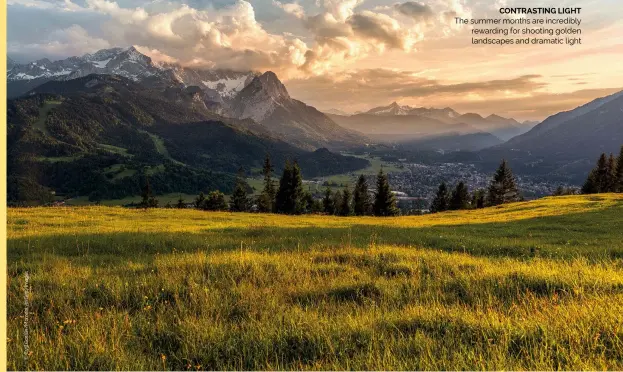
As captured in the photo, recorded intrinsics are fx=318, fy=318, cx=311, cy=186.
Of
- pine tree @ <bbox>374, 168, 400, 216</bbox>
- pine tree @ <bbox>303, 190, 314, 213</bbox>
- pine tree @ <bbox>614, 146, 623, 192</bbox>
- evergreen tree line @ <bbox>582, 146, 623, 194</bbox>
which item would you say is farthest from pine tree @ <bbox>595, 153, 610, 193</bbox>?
pine tree @ <bbox>303, 190, 314, 213</bbox>

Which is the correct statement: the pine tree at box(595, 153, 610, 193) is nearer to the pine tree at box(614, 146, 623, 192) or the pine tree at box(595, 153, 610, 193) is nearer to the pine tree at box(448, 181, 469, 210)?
the pine tree at box(614, 146, 623, 192)

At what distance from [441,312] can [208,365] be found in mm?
3715

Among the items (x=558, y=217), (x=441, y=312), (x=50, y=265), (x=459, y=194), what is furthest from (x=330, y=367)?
(x=459, y=194)

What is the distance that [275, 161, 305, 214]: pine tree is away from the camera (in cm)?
7231

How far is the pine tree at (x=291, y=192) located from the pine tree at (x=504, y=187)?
55536 millimetres

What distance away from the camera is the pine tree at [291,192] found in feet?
237

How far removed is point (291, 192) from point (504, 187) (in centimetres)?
5970

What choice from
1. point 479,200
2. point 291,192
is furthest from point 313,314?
point 479,200

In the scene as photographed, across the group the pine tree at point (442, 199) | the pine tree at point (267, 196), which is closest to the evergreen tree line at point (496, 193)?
the pine tree at point (442, 199)

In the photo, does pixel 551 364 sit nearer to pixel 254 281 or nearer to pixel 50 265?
pixel 254 281

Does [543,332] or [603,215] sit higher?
[543,332]

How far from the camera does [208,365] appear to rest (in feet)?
14.1

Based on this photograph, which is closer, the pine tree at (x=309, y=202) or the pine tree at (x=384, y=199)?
the pine tree at (x=384, y=199)

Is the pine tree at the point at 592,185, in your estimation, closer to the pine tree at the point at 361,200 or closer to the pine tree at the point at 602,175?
the pine tree at the point at 602,175
